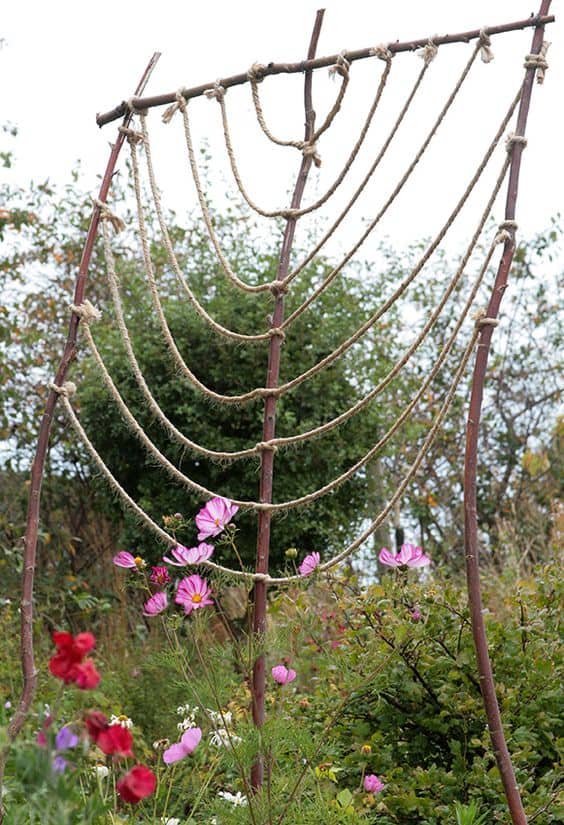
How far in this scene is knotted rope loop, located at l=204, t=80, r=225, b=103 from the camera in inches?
98.8

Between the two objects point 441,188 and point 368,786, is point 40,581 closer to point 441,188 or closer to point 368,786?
point 441,188

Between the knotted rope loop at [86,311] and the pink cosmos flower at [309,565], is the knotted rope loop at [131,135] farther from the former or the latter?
the pink cosmos flower at [309,565]

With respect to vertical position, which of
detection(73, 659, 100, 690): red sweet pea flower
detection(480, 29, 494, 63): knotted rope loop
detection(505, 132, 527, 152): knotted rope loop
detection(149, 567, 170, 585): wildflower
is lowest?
detection(73, 659, 100, 690): red sweet pea flower

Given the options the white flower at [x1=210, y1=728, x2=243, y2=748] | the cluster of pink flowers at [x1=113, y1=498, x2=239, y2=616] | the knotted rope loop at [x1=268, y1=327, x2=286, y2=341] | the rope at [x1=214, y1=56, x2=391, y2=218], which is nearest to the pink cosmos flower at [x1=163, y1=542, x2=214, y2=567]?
the cluster of pink flowers at [x1=113, y1=498, x2=239, y2=616]

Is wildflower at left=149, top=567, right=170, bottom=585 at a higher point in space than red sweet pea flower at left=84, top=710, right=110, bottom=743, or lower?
higher

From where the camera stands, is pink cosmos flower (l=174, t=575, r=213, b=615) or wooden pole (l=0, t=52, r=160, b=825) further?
wooden pole (l=0, t=52, r=160, b=825)

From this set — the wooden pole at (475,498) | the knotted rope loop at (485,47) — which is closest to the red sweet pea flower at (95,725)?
the wooden pole at (475,498)

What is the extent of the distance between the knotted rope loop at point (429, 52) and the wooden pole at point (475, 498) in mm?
234

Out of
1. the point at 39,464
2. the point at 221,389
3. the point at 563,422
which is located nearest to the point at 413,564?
the point at 39,464

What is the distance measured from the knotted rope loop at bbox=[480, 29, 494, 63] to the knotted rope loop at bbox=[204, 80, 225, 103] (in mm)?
622

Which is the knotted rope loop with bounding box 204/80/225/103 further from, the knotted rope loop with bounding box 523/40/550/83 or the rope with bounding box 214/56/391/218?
the knotted rope loop with bounding box 523/40/550/83

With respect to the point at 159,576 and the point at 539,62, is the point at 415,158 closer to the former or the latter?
the point at 539,62

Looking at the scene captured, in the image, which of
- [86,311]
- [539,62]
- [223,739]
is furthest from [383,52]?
[223,739]

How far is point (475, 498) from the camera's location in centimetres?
182
